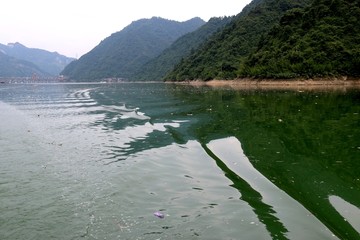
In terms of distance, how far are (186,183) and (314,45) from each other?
302 ft

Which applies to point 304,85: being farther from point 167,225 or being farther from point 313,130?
point 167,225

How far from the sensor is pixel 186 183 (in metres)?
12.0

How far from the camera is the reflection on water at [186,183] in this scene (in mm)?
8375

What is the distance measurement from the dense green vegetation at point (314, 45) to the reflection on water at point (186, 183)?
229 ft

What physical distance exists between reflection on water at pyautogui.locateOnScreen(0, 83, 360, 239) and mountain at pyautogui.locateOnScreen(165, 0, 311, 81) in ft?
364

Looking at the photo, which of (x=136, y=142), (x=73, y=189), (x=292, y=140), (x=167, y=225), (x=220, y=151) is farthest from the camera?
(x=136, y=142)

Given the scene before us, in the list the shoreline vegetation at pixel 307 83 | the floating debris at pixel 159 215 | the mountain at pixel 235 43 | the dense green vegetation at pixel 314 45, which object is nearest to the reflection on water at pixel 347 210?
the floating debris at pixel 159 215

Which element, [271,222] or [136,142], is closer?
[271,222]

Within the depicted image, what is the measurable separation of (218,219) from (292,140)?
10292mm

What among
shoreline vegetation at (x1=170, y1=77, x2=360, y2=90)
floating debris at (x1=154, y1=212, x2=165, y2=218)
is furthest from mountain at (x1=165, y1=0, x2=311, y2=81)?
floating debris at (x1=154, y1=212, x2=165, y2=218)

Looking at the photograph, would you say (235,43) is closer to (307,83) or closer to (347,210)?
(307,83)

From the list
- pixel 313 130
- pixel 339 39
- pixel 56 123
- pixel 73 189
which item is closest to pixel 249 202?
pixel 73 189

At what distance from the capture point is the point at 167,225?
848cm

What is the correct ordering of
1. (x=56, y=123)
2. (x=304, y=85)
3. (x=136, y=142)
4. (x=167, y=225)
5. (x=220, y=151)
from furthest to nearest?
(x=304, y=85) → (x=56, y=123) → (x=136, y=142) → (x=220, y=151) → (x=167, y=225)
